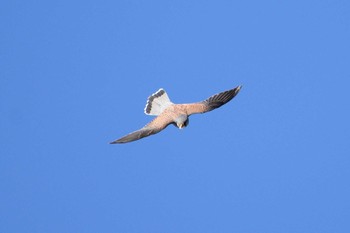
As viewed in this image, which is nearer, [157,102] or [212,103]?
[212,103]

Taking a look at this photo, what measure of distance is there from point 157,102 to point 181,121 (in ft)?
5.09

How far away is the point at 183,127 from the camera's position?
65.1 ft

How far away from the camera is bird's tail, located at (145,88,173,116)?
21.0 metres

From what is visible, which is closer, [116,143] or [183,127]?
[116,143]

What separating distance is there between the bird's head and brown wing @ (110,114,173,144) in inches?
7.6

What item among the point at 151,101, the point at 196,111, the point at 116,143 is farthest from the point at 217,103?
the point at 116,143

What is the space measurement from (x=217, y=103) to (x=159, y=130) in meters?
1.97

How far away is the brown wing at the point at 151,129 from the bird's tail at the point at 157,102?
708 mm

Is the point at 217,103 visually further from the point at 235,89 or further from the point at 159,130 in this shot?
the point at 159,130

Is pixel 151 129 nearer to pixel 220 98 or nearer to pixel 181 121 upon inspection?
pixel 181 121

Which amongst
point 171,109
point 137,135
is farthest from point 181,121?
point 137,135

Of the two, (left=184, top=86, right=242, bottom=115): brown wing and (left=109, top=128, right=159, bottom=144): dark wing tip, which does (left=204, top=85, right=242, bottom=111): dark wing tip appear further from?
(left=109, top=128, right=159, bottom=144): dark wing tip

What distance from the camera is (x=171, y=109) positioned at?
20.5m

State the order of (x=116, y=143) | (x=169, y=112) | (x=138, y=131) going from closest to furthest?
(x=116, y=143) → (x=138, y=131) → (x=169, y=112)
